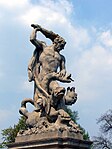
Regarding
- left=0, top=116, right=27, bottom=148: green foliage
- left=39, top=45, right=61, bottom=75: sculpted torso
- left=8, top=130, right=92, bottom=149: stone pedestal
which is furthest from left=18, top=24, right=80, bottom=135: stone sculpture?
left=0, top=116, right=27, bottom=148: green foliage

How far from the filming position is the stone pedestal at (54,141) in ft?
45.1

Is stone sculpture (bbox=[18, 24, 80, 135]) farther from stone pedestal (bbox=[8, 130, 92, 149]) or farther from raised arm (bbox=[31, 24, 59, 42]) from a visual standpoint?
stone pedestal (bbox=[8, 130, 92, 149])

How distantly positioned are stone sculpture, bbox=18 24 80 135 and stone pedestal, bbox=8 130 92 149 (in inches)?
→ 9.5

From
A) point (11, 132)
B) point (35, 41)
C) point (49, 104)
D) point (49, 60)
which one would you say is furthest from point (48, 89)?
point (11, 132)

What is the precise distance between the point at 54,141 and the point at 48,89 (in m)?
2.51

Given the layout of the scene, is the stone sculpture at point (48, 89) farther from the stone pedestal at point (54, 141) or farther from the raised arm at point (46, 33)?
the stone pedestal at point (54, 141)

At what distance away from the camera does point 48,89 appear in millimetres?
15578

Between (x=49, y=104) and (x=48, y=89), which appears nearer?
(x=49, y=104)

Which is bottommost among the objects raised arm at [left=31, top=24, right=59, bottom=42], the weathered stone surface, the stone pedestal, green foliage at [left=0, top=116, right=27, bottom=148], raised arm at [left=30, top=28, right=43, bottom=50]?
the stone pedestal

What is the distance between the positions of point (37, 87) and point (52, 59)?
1.27m

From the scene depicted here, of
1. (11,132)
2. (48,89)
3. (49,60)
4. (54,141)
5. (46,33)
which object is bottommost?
(54,141)

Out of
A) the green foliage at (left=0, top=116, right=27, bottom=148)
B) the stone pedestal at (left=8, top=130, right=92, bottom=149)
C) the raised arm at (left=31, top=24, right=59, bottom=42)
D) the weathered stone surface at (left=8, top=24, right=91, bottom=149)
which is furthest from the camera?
the green foliage at (left=0, top=116, right=27, bottom=148)

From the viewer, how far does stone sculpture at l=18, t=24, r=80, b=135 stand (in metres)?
14.6

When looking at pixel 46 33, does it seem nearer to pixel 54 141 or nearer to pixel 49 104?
pixel 49 104
